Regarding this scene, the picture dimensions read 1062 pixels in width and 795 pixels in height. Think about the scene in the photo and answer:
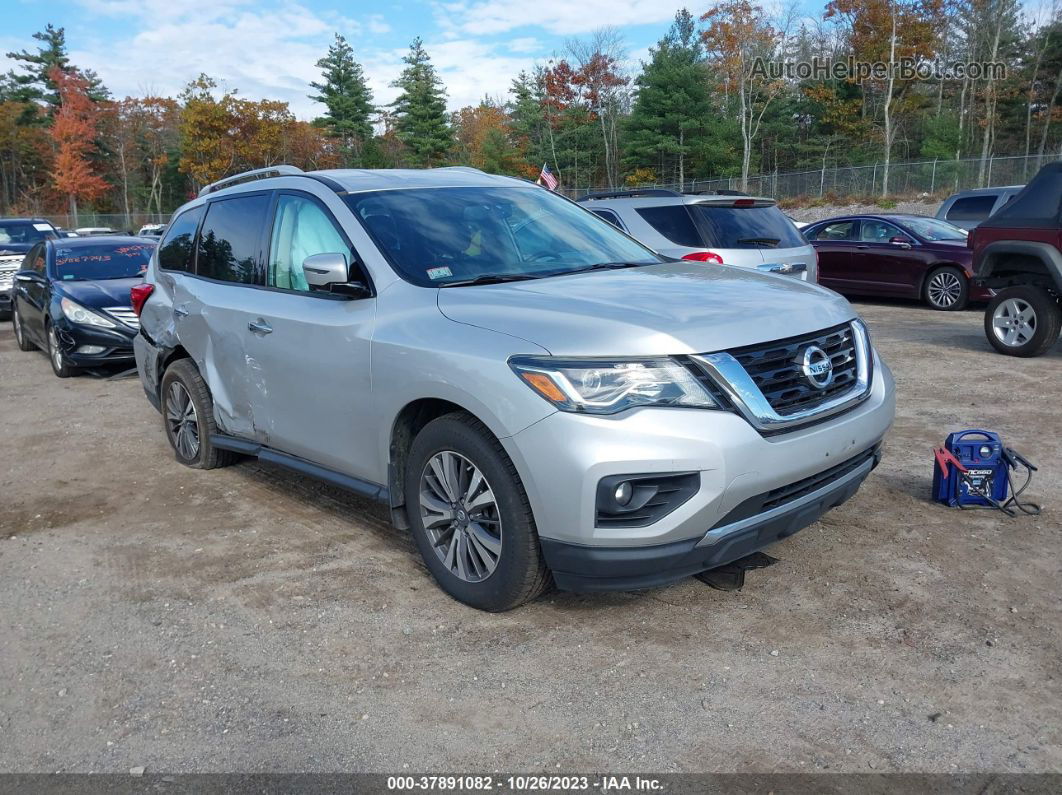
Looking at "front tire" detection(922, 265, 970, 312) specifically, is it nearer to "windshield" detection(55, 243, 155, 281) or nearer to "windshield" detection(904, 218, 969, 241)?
"windshield" detection(904, 218, 969, 241)

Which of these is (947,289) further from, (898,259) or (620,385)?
(620,385)

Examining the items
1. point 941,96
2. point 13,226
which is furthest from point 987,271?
point 941,96

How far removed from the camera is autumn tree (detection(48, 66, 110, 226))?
66562mm

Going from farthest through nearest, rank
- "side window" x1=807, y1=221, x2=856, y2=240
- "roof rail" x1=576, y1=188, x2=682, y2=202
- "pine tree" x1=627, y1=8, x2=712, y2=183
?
"pine tree" x1=627, y1=8, x2=712, y2=183, "side window" x1=807, y1=221, x2=856, y2=240, "roof rail" x1=576, y1=188, x2=682, y2=202

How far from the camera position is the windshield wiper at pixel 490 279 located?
4.03 meters

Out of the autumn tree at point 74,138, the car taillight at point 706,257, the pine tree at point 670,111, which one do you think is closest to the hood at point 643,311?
the car taillight at point 706,257

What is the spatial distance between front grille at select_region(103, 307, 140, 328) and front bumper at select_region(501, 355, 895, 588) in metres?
7.59

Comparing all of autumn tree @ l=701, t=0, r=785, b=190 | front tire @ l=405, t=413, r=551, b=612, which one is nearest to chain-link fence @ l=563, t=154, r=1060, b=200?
autumn tree @ l=701, t=0, r=785, b=190

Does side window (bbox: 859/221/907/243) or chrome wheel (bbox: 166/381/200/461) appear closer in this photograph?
chrome wheel (bbox: 166/381/200/461)

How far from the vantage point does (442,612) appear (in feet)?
12.7

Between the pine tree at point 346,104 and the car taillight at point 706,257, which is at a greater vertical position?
the pine tree at point 346,104

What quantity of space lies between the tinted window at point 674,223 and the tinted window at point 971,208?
9.55 meters

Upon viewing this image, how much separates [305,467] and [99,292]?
6.48 metres

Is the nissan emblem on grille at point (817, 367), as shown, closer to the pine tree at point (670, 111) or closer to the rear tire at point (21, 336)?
the rear tire at point (21, 336)
